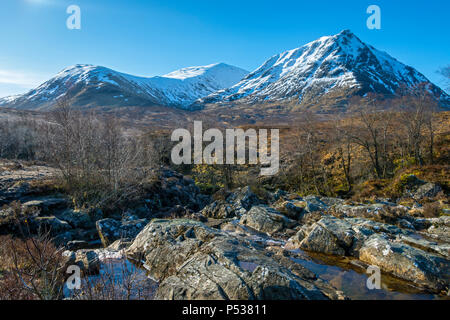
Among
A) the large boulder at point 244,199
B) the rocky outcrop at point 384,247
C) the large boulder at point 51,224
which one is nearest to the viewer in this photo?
the rocky outcrop at point 384,247

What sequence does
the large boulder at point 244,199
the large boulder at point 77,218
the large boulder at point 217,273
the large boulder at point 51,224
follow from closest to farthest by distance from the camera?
the large boulder at point 217,273, the large boulder at point 51,224, the large boulder at point 77,218, the large boulder at point 244,199

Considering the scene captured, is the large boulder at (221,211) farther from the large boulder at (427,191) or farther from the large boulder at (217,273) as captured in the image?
Result: the large boulder at (427,191)

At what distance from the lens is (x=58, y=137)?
628 inches

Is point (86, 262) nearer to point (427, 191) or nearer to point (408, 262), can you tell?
point (408, 262)

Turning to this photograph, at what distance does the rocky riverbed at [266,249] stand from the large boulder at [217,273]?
1.0 inches

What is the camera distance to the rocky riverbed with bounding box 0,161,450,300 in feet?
18.0

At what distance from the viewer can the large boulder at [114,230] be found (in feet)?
38.1

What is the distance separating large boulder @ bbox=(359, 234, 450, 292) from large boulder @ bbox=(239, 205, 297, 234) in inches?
202

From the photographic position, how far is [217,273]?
18.2 ft

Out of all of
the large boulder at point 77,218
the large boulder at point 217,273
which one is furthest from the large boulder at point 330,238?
the large boulder at point 77,218

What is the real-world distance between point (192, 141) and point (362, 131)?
29.2 m

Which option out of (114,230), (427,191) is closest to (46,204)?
(114,230)

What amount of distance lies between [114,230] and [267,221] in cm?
888

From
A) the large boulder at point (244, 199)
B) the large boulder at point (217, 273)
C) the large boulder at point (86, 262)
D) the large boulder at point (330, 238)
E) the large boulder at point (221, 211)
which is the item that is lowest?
the large boulder at point (221, 211)
